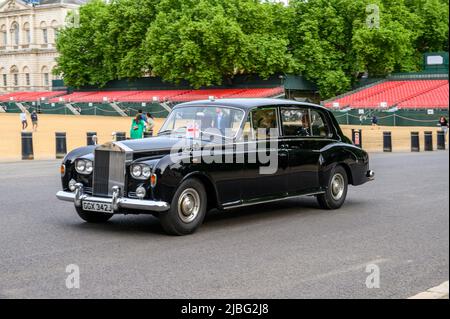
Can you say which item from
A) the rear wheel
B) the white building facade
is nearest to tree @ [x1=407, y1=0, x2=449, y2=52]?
the white building facade

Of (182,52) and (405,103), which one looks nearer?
(405,103)

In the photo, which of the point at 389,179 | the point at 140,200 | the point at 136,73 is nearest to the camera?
the point at 140,200

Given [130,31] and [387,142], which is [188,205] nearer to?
[387,142]

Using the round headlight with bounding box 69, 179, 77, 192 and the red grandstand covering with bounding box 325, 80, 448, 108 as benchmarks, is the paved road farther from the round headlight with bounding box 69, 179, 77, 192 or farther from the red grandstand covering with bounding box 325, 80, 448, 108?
the red grandstand covering with bounding box 325, 80, 448, 108

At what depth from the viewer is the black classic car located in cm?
874

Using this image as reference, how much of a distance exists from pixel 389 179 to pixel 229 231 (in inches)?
304

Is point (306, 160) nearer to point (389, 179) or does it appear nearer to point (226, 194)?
point (226, 194)

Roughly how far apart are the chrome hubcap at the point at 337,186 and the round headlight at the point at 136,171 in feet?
12.1

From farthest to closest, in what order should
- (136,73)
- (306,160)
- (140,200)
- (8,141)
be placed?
(136,73)
(8,141)
(306,160)
(140,200)

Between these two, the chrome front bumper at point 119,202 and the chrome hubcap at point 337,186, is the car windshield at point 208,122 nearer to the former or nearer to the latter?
the chrome front bumper at point 119,202

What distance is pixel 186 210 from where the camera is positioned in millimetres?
8883

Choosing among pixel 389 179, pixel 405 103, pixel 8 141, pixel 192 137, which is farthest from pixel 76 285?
pixel 405 103

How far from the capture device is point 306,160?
1064 centimetres

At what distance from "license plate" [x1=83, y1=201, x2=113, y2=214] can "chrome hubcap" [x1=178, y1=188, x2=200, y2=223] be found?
876 millimetres
